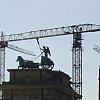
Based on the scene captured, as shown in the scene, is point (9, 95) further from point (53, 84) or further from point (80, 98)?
point (80, 98)

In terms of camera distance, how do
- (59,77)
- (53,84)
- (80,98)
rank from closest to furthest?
(53,84) → (59,77) → (80,98)

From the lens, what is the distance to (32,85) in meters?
140

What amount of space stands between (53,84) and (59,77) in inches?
370

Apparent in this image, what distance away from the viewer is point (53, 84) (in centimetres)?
13850

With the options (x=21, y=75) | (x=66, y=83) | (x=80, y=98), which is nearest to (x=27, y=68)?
(x=21, y=75)

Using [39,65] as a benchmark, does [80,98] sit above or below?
below

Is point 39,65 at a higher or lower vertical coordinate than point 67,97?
higher

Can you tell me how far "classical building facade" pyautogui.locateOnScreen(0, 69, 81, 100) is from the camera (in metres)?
139

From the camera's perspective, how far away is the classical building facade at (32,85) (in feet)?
457

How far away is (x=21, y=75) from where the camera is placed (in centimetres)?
14300

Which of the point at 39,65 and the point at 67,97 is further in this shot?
the point at 67,97

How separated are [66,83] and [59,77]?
29.0ft

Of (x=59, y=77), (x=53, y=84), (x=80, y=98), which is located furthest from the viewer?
(x=80, y=98)

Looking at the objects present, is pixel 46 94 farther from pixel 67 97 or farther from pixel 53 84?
pixel 67 97
